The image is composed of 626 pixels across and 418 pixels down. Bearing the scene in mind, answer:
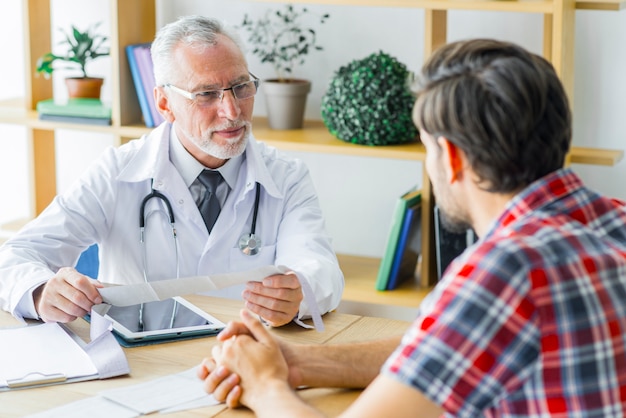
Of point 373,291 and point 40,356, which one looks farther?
point 373,291

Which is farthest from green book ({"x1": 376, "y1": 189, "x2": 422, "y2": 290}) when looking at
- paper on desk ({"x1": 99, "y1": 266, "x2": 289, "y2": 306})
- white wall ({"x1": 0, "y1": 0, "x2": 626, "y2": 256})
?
paper on desk ({"x1": 99, "y1": 266, "x2": 289, "y2": 306})

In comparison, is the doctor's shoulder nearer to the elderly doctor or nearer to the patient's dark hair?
the elderly doctor

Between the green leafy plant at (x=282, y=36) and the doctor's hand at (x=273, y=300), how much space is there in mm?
1446

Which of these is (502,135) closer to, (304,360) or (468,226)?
(468,226)

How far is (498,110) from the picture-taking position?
1.22m

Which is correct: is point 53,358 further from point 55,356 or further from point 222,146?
point 222,146

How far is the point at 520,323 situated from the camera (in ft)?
3.69

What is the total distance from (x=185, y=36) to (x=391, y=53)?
1.02 meters

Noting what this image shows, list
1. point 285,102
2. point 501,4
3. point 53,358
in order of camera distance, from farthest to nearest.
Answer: point 285,102 < point 501,4 < point 53,358

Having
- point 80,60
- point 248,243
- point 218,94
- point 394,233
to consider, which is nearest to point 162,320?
point 248,243

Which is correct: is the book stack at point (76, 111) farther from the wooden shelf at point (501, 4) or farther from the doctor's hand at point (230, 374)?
the doctor's hand at point (230, 374)

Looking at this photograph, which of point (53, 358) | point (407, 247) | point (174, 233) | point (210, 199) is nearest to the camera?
point (53, 358)

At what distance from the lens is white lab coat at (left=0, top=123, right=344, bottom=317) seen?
91.8 inches

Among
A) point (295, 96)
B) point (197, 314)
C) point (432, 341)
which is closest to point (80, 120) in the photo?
point (295, 96)
